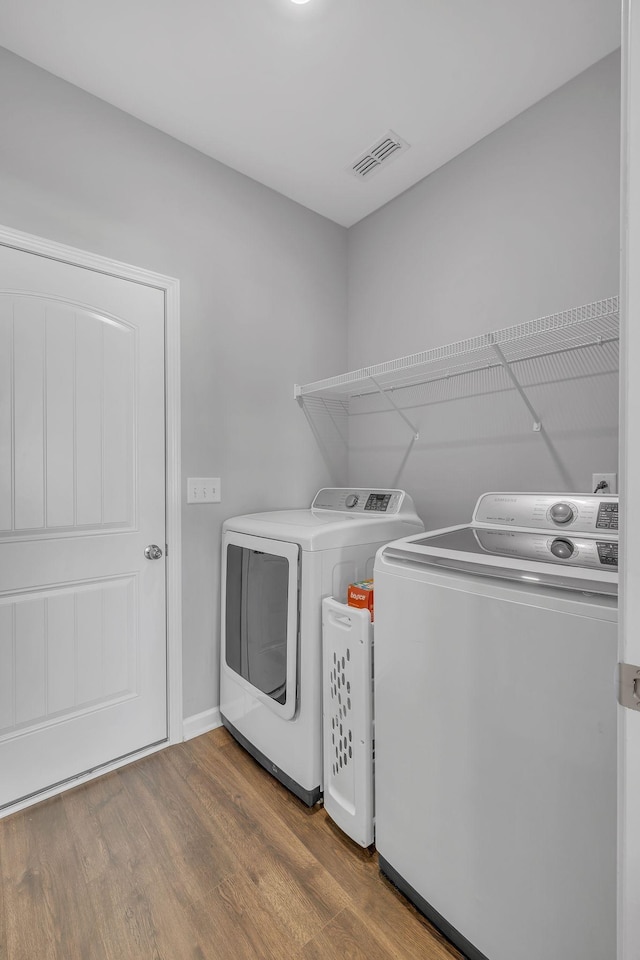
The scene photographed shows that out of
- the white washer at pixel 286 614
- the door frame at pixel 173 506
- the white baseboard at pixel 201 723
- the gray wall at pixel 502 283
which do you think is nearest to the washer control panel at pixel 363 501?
the white washer at pixel 286 614

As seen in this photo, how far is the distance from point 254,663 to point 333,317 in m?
1.94

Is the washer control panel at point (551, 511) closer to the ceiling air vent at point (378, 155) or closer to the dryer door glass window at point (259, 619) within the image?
the dryer door glass window at point (259, 619)

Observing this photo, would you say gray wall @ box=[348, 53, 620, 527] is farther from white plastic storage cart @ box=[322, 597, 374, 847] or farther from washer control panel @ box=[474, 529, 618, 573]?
white plastic storage cart @ box=[322, 597, 374, 847]

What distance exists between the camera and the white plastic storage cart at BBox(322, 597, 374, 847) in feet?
4.55

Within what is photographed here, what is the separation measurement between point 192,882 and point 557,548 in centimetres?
141

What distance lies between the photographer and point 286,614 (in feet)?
5.45

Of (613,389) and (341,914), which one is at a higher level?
(613,389)

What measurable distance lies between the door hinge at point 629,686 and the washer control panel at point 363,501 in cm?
133

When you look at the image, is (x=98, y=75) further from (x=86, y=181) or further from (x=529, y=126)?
(x=529, y=126)

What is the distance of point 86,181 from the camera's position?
1763 mm

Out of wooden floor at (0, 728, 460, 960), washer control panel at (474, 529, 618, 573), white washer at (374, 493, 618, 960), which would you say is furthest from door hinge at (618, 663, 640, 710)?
wooden floor at (0, 728, 460, 960)

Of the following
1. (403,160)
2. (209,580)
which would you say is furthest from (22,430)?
(403,160)

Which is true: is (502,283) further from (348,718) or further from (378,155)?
(348,718)

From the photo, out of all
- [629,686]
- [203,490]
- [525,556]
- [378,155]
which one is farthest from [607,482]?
[378,155]
